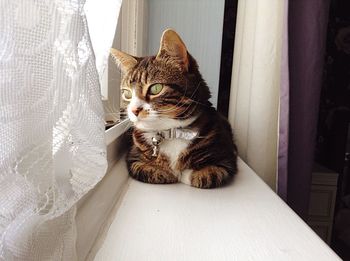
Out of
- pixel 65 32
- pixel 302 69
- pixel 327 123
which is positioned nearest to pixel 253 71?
pixel 302 69

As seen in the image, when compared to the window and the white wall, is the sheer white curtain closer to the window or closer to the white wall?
the window

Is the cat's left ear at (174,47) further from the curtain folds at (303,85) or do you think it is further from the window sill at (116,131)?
the curtain folds at (303,85)

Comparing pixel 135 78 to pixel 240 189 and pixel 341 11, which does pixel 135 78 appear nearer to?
pixel 240 189

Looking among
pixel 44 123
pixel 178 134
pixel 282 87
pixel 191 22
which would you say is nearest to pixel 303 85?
pixel 282 87

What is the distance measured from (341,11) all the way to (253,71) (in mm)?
1080

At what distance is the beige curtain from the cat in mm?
281

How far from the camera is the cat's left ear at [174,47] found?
604 mm

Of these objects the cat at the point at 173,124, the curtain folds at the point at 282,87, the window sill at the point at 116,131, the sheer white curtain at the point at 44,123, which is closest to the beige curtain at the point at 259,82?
the curtain folds at the point at 282,87

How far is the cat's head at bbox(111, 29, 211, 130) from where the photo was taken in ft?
1.99

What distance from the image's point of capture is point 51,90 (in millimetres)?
200

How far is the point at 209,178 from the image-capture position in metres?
0.62

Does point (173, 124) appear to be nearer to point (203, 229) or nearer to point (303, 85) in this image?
point (203, 229)

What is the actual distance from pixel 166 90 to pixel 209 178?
0.65 ft

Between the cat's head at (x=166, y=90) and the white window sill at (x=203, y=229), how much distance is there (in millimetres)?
140
